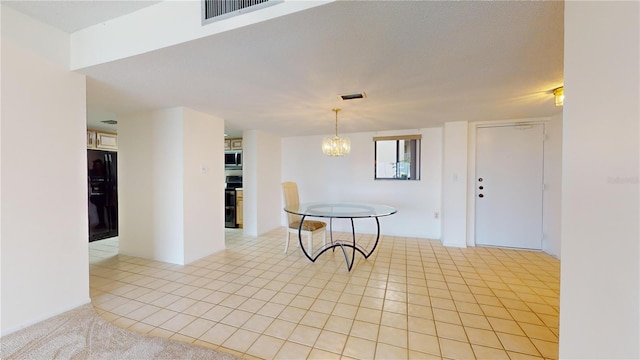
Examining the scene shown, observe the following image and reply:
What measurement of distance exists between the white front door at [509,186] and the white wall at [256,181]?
368cm

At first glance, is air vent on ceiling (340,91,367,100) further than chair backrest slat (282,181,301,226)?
No

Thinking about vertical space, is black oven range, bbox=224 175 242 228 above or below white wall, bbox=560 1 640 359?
below

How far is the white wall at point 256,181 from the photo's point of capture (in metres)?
4.61

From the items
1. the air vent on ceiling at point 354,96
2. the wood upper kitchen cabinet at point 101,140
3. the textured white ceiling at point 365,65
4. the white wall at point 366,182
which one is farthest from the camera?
the wood upper kitchen cabinet at point 101,140

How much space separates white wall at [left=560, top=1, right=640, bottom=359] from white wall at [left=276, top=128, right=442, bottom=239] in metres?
3.51

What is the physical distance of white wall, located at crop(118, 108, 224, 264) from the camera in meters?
3.11

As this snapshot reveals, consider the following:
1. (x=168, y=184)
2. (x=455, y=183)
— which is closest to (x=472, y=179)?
(x=455, y=183)

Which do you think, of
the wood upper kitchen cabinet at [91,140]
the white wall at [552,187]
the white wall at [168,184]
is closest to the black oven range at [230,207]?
the white wall at [168,184]

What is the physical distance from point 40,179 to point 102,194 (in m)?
2.73

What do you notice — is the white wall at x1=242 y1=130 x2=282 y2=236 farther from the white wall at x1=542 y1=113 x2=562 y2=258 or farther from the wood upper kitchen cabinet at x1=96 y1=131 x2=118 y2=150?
the white wall at x1=542 y1=113 x2=562 y2=258

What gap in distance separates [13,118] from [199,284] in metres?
1.95

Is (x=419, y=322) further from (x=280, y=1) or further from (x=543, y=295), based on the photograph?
(x=280, y=1)

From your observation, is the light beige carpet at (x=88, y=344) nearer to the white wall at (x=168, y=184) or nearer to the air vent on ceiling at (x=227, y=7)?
the white wall at (x=168, y=184)

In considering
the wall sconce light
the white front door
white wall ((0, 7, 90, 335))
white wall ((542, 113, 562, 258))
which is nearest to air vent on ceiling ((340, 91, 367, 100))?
the wall sconce light
